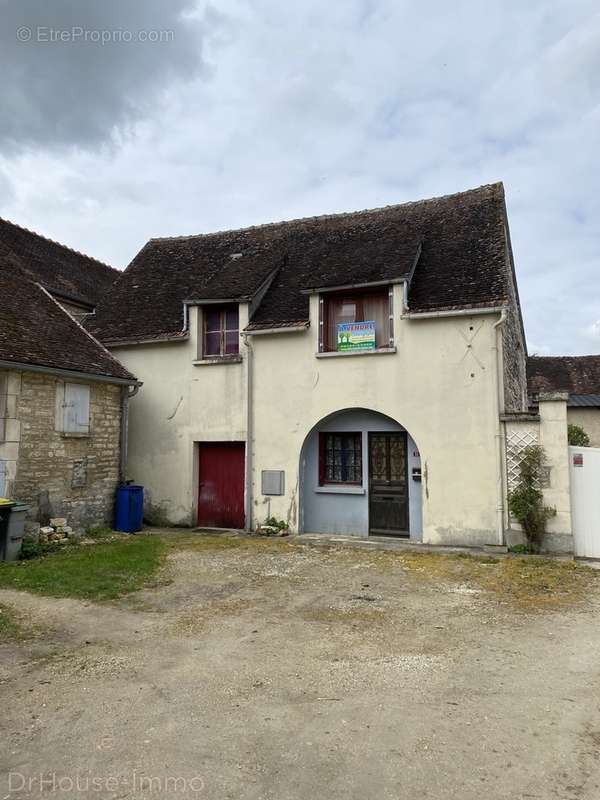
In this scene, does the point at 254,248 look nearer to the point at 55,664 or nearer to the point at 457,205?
the point at 457,205

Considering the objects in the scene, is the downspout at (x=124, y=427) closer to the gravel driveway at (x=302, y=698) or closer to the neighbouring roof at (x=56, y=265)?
the neighbouring roof at (x=56, y=265)

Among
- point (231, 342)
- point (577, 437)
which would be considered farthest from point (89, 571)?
point (577, 437)

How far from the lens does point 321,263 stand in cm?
1304

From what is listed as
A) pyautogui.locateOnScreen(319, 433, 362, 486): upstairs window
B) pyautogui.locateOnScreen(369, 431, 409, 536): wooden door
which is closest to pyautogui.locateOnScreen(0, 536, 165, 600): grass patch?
pyautogui.locateOnScreen(319, 433, 362, 486): upstairs window

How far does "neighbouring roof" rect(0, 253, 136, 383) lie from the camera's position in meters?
10.3

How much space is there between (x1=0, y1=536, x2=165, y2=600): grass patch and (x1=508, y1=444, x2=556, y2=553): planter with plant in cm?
625

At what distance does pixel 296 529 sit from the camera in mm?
11734

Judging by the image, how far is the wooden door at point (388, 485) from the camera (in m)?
11.4

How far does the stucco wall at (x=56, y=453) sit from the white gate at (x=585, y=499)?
30.8ft

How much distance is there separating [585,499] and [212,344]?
854cm

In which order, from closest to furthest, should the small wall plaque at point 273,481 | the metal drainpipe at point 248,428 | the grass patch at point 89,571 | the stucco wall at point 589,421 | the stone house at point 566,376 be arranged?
the grass patch at point 89,571 → the small wall plaque at point 273,481 → the metal drainpipe at point 248,428 → the stucco wall at point 589,421 → the stone house at point 566,376

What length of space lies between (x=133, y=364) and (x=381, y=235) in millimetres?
6932

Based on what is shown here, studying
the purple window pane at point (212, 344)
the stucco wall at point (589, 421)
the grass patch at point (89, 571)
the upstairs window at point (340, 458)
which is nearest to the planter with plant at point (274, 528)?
the upstairs window at point (340, 458)

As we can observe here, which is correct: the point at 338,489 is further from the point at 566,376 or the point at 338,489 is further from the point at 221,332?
the point at 566,376
